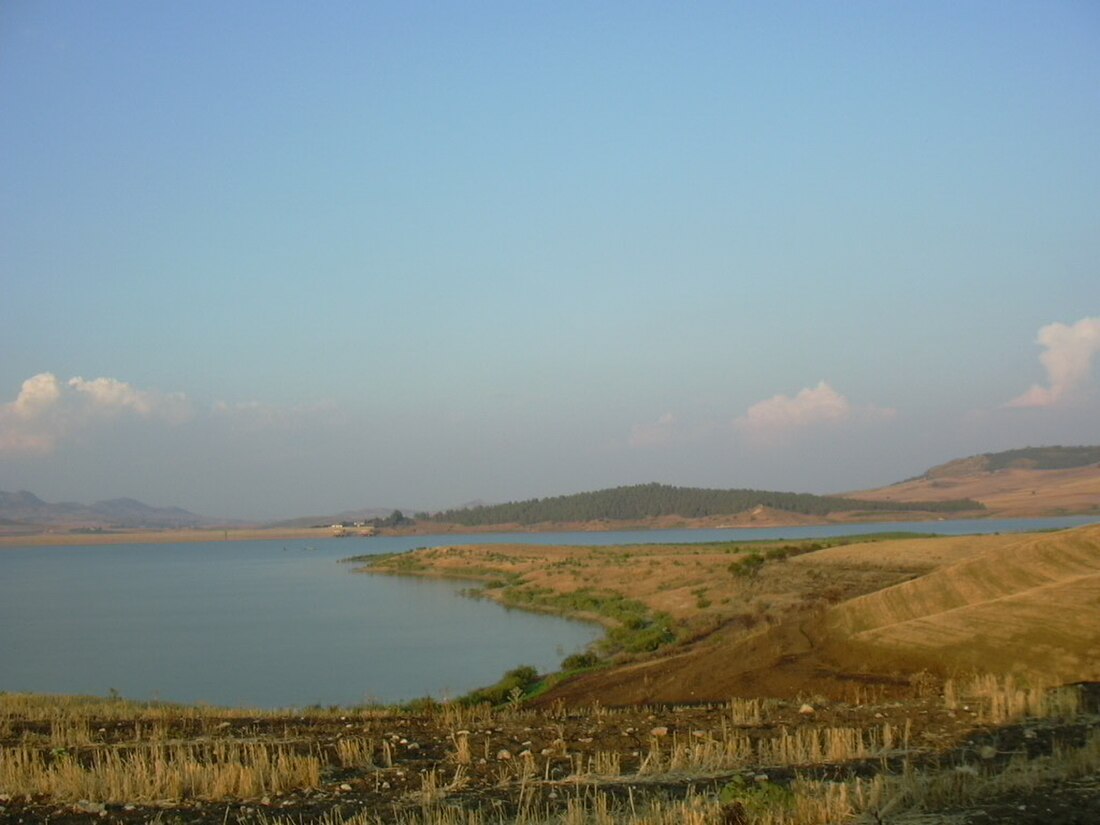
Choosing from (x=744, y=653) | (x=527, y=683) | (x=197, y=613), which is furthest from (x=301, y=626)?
(x=744, y=653)

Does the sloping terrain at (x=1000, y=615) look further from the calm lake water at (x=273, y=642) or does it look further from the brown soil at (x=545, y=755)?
the calm lake water at (x=273, y=642)

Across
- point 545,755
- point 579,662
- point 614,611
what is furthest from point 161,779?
point 614,611

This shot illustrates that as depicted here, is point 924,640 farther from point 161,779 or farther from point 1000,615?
point 161,779

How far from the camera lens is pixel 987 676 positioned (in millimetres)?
15727

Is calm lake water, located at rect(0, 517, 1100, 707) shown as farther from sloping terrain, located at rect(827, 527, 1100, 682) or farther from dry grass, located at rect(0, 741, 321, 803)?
dry grass, located at rect(0, 741, 321, 803)

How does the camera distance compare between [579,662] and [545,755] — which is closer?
[545,755]

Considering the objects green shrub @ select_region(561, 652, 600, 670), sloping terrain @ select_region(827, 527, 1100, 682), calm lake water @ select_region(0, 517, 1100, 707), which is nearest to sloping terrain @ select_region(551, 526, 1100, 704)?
sloping terrain @ select_region(827, 527, 1100, 682)

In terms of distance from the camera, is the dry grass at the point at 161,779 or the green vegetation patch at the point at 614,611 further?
the green vegetation patch at the point at 614,611

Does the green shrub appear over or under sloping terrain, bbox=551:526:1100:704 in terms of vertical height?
under

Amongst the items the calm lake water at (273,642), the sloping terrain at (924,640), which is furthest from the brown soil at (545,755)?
the calm lake water at (273,642)

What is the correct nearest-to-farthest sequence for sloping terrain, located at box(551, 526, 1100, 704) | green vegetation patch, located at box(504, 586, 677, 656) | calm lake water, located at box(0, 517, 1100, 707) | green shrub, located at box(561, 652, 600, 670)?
sloping terrain, located at box(551, 526, 1100, 704) < green shrub, located at box(561, 652, 600, 670) < calm lake water, located at box(0, 517, 1100, 707) < green vegetation patch, located at box(504, 586, 677, 656)

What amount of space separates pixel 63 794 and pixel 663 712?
8.46 metres

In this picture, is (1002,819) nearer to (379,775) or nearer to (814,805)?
(814,805)

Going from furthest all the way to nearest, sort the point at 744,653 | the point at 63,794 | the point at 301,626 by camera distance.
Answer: the point at 301,626 < the point at 744,653 < the point at 63,794
